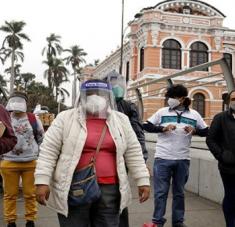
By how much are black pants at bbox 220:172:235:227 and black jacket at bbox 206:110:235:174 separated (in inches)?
3.9

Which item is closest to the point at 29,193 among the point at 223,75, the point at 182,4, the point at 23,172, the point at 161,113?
the point at 23,172

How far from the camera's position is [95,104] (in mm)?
3555

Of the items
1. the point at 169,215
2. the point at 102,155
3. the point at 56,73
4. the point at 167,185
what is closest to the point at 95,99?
the point at 102,155

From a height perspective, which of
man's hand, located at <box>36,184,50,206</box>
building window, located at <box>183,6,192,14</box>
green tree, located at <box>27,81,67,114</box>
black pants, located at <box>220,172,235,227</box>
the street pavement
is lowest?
the street pavement

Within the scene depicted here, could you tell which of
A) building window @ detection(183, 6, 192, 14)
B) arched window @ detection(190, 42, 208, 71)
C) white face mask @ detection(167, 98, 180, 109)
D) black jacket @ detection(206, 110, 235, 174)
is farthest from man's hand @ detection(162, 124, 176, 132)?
building window @ detection(183, 6, 192, 14)

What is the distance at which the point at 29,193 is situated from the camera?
17.6ft

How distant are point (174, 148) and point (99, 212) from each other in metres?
2.00

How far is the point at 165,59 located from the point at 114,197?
3706 cm

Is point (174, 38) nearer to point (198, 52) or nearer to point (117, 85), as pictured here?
point (198, 52)

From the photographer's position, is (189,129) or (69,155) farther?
(189,129)

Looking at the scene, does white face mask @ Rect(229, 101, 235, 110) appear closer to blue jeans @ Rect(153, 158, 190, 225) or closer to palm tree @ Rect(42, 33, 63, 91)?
blue jeans @ Rect(153, 158, 190, 225)

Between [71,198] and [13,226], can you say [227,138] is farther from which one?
[13,226]

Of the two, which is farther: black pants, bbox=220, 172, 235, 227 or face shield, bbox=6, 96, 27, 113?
face shield, bbox=6, 96, 27, 113

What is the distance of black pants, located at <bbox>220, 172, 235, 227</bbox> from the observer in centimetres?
474
